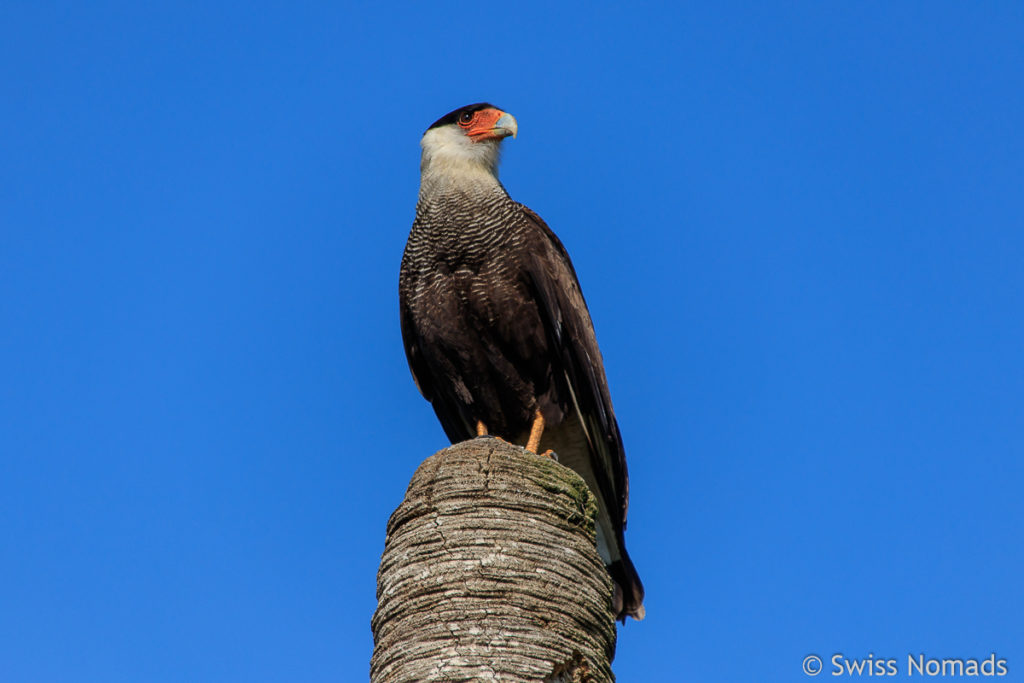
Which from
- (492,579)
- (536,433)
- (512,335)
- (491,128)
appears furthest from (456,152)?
(492,579)

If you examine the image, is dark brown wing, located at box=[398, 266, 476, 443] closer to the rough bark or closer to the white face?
the white face

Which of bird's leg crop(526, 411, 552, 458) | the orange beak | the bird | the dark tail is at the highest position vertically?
the orange beak

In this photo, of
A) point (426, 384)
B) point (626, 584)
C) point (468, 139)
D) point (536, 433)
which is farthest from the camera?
point (468, 139)

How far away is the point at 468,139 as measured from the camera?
7652mm

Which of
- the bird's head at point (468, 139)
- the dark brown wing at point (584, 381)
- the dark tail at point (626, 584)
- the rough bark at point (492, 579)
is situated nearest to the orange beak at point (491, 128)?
the bird's head at point (468, 139)

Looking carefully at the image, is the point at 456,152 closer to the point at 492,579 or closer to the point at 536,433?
the point at 536,433

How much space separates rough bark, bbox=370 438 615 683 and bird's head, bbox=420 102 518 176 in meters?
3.25

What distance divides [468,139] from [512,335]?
176 centimetres

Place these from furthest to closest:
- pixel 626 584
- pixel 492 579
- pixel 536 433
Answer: pixel 536 433, pixel 626 584, pixel 492 579

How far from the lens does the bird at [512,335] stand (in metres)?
6.65

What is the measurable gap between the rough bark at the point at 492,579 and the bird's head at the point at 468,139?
3253mm

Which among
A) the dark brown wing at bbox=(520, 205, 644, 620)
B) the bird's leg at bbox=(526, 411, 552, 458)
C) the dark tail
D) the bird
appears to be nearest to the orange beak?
the bird

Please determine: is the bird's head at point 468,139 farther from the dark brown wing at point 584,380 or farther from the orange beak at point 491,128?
the dark brown wing at point 584,380

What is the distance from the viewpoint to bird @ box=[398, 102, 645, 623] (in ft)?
21.8
